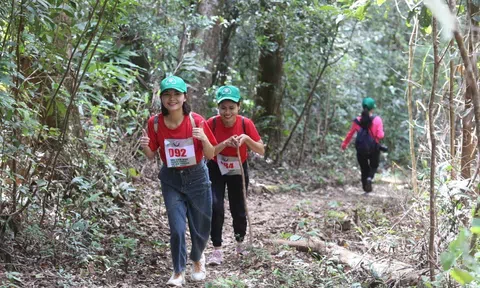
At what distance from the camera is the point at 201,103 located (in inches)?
464

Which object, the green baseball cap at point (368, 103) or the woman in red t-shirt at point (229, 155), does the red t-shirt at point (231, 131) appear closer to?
the woman in red t-shirt at point (229, 155)

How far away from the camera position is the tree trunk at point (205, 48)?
1150cm

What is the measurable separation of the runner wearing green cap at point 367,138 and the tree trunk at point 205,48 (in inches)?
120

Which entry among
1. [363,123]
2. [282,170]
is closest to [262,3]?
[363,123]

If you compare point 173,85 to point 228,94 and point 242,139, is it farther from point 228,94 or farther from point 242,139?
point 242,139

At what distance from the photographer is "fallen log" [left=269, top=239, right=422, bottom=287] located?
513 cm

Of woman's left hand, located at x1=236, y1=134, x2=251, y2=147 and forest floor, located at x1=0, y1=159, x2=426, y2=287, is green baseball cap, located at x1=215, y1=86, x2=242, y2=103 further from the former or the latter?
forest floor, located at x1=0, y1=159, x2=426, y2=287

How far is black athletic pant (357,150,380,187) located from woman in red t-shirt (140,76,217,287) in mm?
7328

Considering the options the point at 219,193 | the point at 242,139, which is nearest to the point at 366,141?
the point at 219,193

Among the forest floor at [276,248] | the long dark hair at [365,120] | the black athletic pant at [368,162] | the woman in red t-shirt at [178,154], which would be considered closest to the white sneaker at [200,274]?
the forest floor at [276,248]

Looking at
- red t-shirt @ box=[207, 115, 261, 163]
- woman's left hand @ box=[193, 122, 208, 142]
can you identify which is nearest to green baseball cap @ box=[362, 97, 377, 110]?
red t-shirt @ box=[207, 115, 261, 163]

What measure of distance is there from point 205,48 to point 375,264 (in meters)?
7.33

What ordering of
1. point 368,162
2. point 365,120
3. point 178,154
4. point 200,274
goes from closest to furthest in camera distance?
point 178,154
point 200,274
point 365,120
point 368,162

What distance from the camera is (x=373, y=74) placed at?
68.3 feet
